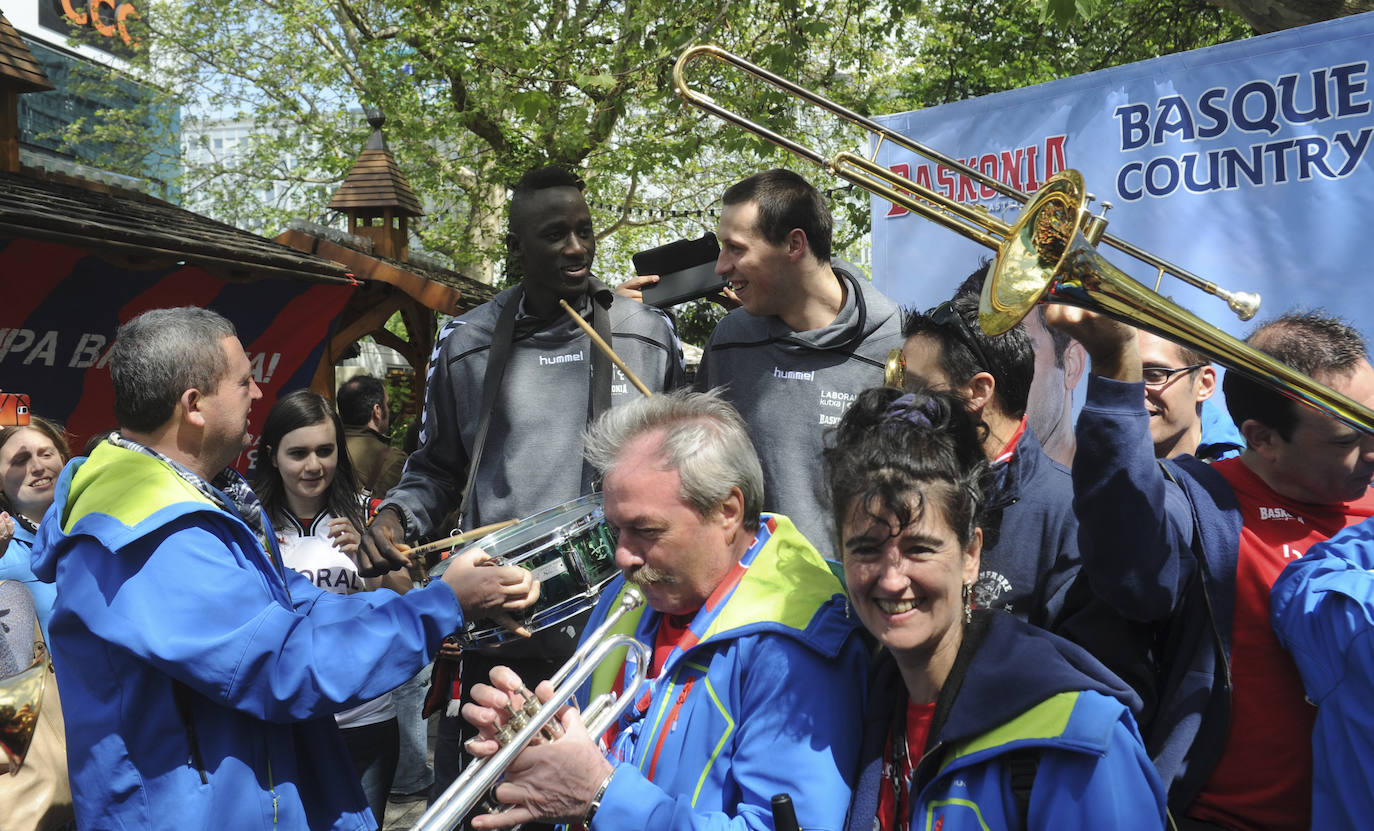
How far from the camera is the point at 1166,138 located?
4137 millimetres

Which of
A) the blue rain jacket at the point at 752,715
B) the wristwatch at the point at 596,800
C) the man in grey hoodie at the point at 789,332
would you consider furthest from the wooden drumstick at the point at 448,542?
the wristwatch at the point at 596,800

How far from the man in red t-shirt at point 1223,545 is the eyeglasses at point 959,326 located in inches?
20.0

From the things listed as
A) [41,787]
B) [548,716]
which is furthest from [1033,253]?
[41,787]

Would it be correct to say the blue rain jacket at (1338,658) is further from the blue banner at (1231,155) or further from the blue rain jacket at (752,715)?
the blue banner at (1231,155)

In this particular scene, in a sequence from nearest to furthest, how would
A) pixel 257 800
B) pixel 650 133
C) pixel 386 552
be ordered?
1. pixel 257 800
2. pixel 386 552
3. pixel 650 133

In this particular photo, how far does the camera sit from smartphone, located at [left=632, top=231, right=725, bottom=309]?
175 inches

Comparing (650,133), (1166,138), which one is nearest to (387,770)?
(1166,138)

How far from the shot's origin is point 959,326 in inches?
109

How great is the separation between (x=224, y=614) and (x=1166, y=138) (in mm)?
3455

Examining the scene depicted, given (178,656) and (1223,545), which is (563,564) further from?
(1223,545)

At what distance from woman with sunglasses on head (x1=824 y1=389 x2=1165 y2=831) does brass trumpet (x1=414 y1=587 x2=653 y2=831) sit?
52cm

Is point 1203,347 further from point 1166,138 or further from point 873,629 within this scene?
point 1166,138

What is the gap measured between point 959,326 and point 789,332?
3.51ft

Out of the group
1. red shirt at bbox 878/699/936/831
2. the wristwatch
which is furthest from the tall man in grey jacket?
red shirt at bbox 878/699/936/831
